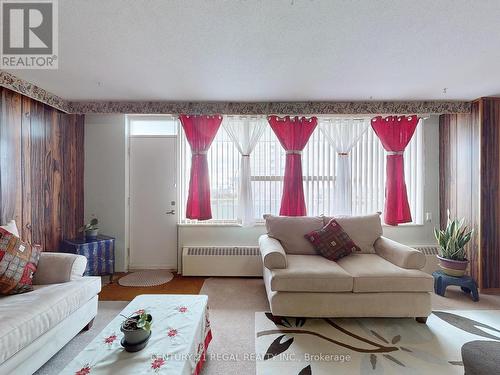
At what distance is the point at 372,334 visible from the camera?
7.00 feet

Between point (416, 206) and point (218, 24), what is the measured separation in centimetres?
368

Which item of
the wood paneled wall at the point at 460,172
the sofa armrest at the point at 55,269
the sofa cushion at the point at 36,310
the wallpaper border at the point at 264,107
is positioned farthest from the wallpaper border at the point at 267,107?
the sofa cushion at the point at 36,310

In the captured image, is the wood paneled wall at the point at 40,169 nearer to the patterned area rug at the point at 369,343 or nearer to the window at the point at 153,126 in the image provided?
the window at the point at 153,126

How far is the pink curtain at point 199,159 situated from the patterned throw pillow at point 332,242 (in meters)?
1.53

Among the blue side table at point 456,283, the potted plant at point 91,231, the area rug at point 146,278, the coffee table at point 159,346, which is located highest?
the potted plant at point 91,231

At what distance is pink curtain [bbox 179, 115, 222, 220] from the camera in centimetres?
341

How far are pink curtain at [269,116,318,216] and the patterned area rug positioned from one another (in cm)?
149

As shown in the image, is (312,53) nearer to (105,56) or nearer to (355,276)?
(105,56)

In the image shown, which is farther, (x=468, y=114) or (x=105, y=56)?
(x=468, y=114)

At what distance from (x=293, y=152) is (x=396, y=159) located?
1.50 m

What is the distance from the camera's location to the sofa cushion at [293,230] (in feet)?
9.49

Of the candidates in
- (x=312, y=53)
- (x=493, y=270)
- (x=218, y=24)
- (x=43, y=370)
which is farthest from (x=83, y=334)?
(x=493, y=270)

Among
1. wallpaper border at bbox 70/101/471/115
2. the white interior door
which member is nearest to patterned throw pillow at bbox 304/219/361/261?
wallpaper border at bbox 70/101/471/115

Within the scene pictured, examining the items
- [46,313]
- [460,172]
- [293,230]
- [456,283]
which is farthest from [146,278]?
[460,172]
